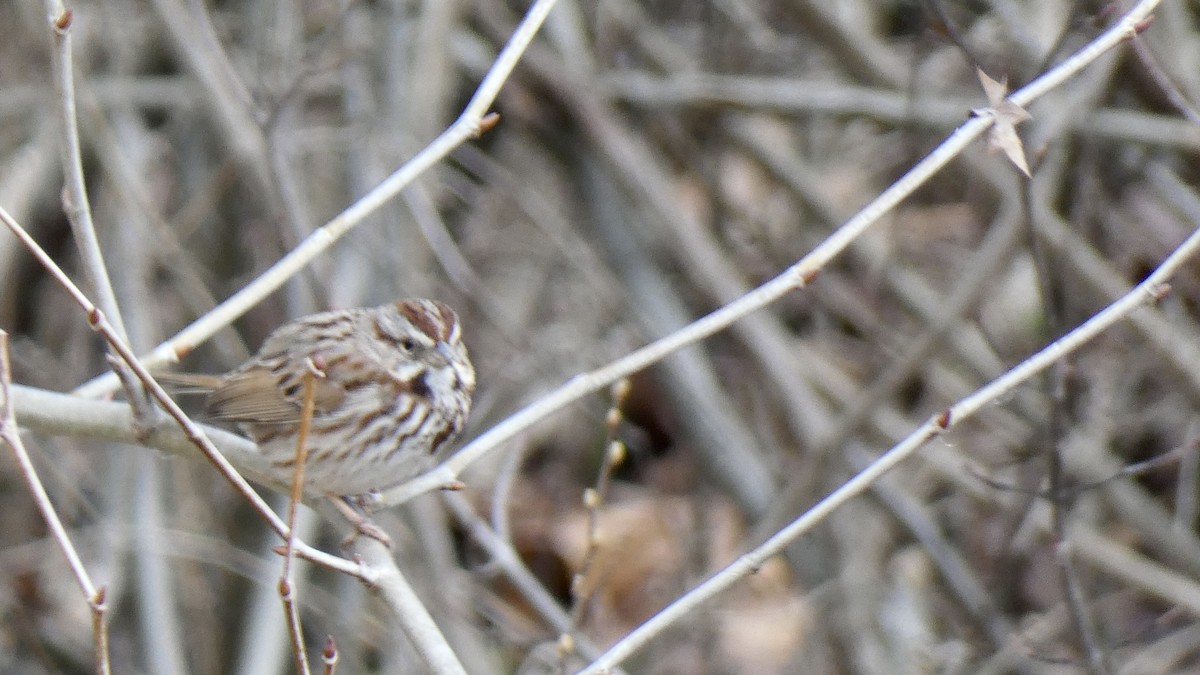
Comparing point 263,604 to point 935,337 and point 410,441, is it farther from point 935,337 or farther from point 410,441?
point 935,337

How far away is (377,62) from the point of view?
5180 millimetres

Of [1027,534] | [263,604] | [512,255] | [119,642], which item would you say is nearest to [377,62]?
[512,255]

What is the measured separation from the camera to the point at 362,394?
381 centimetres

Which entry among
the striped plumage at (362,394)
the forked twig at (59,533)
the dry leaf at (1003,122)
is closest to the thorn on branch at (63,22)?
the forked twig at (59,533)

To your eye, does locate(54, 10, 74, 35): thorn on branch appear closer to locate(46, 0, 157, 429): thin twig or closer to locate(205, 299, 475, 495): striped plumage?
locate(46, 0, 157, 429): thin twig

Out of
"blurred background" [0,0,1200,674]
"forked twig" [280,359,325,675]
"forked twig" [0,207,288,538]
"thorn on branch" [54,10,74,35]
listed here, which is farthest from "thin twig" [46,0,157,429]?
"blurred background" [0,0,1200,674]

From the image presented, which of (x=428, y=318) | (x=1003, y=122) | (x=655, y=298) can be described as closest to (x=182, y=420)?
(x=1003, y=122)

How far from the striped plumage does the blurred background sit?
0.90 feet

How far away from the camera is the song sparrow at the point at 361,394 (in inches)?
140

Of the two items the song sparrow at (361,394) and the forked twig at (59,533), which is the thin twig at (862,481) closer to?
the forked twig at (59,533)

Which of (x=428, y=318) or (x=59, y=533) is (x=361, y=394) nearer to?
(x=428, y=318)

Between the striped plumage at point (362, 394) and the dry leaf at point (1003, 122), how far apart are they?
1536 mm

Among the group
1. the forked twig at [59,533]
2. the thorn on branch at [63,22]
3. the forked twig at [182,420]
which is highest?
the thorn on branch at [63,22]

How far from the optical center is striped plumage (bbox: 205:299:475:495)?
11.6ft
